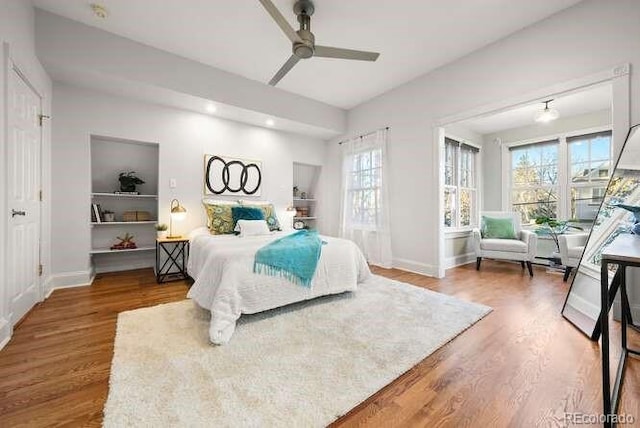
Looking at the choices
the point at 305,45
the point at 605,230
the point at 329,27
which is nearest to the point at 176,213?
the point at 305,45

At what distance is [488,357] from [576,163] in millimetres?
4701

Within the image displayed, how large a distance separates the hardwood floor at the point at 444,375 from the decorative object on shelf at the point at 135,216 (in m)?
1.48

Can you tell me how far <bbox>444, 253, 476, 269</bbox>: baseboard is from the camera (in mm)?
4332

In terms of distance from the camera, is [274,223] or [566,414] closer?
[566,414]

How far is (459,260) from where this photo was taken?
459cm

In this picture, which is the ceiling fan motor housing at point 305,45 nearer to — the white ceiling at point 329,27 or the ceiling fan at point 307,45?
the ceiling fan at point 307,45

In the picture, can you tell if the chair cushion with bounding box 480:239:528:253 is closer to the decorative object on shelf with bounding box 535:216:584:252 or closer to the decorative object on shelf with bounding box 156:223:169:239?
the decorative object on shelf with bounding box 535:216:584:252

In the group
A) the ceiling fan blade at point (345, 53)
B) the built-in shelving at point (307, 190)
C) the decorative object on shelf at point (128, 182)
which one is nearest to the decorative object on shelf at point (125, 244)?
the decorative object on shelf at point (128, 182)

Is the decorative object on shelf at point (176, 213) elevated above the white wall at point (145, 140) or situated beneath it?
situated beneath

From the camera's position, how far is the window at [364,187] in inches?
180

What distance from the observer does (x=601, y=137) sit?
167 inches

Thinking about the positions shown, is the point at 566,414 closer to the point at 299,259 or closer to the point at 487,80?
the point at 299,259

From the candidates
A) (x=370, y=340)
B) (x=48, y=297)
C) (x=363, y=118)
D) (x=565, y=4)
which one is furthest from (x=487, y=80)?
(x=48, y=297)

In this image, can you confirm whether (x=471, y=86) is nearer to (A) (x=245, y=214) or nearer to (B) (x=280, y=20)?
(B) (x=280, y=20)
